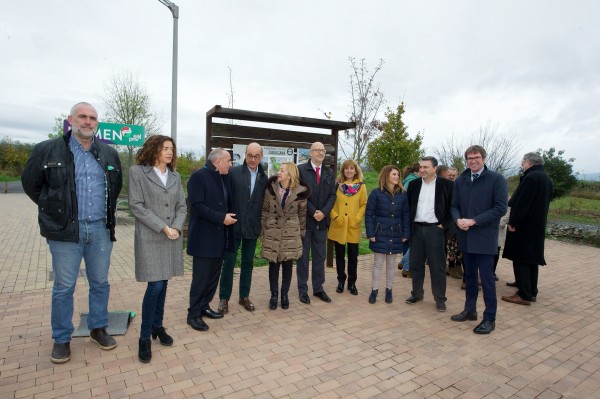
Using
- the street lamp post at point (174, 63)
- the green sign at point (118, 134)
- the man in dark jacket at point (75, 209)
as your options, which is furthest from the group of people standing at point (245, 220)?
the green sign at point (118, 134)

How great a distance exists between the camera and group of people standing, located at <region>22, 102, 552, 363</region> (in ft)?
11.2

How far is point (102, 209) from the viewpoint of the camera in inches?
140

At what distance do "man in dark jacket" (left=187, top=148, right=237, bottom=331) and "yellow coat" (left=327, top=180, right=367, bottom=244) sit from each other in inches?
66.9

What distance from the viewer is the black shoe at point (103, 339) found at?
362 cm

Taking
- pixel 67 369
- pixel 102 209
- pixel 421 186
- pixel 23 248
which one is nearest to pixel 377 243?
pixel 421 186

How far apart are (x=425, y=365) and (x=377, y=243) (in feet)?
6.28

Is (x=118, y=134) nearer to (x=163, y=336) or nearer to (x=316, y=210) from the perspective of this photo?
(x=316, y=210)

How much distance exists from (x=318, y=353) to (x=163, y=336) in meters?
1.53

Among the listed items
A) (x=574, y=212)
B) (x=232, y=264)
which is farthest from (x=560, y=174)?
(x=232, y=264)

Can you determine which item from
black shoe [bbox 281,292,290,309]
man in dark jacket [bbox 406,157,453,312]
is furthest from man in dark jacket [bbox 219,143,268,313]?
man in dark jacket [bbox 406,157,453,312]

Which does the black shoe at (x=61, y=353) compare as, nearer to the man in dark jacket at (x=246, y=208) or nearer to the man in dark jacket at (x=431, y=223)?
the man in dark jacket at (x=246, y=208)

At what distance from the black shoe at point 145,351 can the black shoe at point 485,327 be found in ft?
11.3

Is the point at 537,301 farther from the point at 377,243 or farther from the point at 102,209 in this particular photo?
the point at 102,209

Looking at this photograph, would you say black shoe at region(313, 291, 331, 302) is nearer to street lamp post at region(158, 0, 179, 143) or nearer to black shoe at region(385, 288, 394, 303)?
black shoe at region(385, 288, 394, 303)
